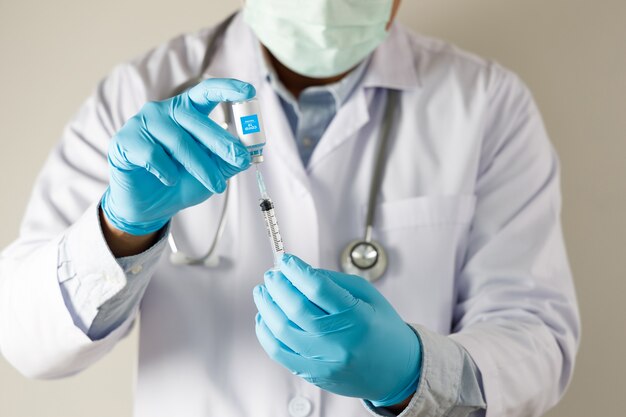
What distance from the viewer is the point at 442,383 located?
117 centimetres

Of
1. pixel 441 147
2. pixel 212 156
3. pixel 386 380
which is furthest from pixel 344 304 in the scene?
pixel 441 147

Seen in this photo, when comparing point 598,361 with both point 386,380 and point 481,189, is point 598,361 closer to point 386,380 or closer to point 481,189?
point 481,189

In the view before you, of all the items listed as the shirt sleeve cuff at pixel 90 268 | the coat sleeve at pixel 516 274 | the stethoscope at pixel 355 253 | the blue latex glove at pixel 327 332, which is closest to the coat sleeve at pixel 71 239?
the shirt sleeve cuff at pixel 90 268

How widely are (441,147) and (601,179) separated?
1.42 ft

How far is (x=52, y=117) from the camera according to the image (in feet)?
5.89

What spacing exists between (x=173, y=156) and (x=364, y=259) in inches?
15.3

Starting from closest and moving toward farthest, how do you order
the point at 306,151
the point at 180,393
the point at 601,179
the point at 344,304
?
the point at 344,304
the point at 180,393
the point at 306,151
the point at 601,179

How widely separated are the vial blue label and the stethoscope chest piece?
1.22ft

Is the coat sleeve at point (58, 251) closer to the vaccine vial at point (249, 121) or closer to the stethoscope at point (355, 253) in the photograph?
the stethoscope at point (355, 253)

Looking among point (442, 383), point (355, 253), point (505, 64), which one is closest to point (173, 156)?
point (355, 253)

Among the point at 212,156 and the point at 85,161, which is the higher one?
the point at 212,156

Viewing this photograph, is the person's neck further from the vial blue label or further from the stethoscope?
the vial blue label

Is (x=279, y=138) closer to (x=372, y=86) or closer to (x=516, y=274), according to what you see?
(x=372, y=86)

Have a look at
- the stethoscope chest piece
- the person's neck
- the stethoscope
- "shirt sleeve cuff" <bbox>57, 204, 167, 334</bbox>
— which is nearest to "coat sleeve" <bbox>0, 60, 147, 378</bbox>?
"shirt sleeve cuff" <bbox>57, 204, 167, 334</bbox>
